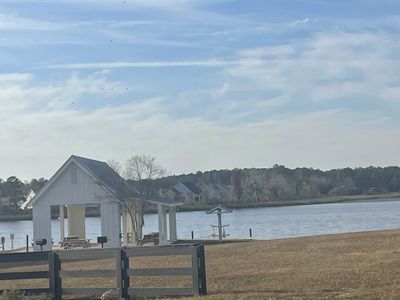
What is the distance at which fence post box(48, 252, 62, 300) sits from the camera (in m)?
14.2

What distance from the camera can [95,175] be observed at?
39469mm

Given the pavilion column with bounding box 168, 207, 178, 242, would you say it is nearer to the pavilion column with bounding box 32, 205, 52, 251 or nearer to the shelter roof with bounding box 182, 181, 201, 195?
the pavilion column with bounding box 32, 205, 52, 251

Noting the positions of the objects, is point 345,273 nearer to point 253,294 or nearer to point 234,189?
point 253,294

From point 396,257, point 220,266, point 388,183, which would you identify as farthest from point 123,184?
point 388,183

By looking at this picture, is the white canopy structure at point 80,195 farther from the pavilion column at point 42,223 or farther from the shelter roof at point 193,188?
the shelter roof at point 193,188

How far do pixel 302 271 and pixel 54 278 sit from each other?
5.21 metres

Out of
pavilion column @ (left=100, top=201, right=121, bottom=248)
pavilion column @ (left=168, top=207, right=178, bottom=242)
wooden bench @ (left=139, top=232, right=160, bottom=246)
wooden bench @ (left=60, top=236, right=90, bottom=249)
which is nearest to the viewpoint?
wooden bench @ (left=60, top=236, right=90, bottom=249)

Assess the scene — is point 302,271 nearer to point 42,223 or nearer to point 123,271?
point 123,271

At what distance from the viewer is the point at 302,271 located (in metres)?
15.9

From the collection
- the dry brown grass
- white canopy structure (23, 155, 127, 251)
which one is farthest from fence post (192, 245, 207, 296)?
white canopy structure (23, 155, 127, 251)

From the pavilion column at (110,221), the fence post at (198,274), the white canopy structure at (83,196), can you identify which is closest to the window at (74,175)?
the white canopy structure at (83,196)

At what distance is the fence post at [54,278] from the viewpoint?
558 inches

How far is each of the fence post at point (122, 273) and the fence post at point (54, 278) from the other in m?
1.36

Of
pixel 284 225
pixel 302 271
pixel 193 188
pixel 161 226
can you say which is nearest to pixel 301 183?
pixel 193 188
